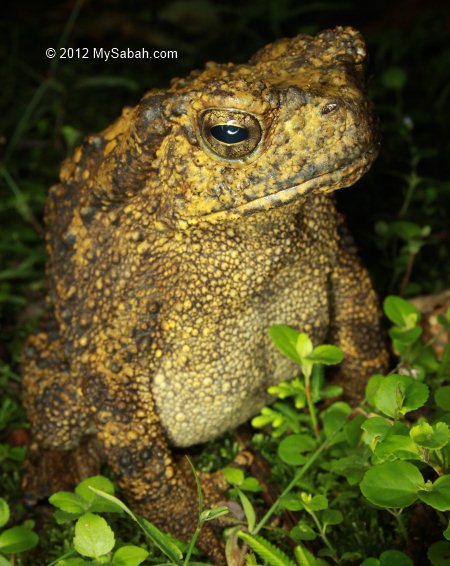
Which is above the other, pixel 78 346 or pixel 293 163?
pixel 293 163

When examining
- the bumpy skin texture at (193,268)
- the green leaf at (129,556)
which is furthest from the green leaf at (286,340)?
the green leaf at (129,556)

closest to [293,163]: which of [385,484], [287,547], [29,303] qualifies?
[385,484]

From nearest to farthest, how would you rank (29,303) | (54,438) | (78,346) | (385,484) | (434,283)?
(385,484) < (78,346) < (54,438) < (434,283) < (29,303)

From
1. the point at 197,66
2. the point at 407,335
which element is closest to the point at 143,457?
the point at 407,335

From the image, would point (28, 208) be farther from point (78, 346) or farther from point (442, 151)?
point (442, 151)

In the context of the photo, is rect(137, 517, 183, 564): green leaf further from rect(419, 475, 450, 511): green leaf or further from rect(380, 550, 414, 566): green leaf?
rect(419, 475, 450, 511): green leaf

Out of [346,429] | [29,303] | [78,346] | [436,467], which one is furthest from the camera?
[29,303]

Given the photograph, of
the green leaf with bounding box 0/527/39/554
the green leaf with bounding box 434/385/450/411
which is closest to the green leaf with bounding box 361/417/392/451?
the green leaf with bounding box 434/385/450/411
